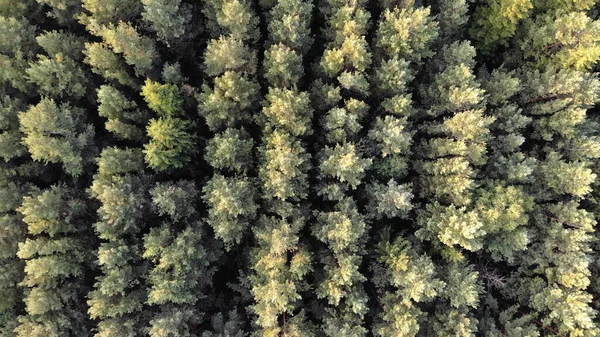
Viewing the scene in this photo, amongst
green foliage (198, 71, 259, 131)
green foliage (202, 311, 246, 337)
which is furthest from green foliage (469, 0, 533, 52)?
green foliage (202, 311, 246, 337)

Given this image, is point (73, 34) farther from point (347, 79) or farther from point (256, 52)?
point (347, 79)

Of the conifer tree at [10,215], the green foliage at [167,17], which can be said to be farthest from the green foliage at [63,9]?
the conifer tree at [10,215]

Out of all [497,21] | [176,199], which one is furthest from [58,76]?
[497,21]

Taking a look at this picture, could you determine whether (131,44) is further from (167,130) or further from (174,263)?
(174,263)

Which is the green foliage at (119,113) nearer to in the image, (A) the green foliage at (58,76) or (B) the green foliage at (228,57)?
(A) the green foliage at (58,76)

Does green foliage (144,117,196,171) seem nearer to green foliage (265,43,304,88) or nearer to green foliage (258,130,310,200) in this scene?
green foliage (258,130,310,200)

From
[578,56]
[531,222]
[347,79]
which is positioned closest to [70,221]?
[347,79]
